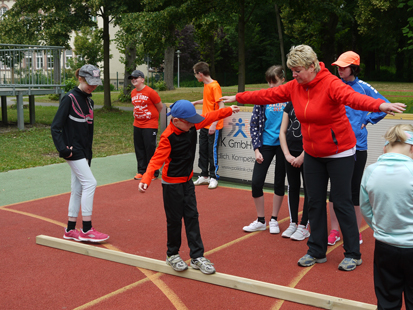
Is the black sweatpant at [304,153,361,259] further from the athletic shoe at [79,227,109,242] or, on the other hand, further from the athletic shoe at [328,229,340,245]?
the athletic shoe at [79,227,109,242]

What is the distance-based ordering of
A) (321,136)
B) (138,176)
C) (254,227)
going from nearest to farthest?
(321,136) → (254,227) → (138,176)

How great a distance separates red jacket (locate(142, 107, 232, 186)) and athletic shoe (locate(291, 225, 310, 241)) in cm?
187

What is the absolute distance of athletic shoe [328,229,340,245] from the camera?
18.0ft

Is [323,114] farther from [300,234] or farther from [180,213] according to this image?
[300,234]

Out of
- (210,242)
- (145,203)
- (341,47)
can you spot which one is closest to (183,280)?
(210,242)

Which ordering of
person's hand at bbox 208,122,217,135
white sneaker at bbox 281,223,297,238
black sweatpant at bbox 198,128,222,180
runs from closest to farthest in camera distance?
white sneaker at bbox 281,223,297,238, person's hand at bbox 208,122,217,135, black sweatpant at bbox 198,128,222,180

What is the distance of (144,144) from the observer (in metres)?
9.23

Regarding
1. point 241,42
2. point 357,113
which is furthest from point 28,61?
point 357,113

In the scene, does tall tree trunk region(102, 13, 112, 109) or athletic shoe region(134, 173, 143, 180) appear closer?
athletic shoe region(134, 173, 143, 180)

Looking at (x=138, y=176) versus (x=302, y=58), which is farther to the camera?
(x=138, y=176)

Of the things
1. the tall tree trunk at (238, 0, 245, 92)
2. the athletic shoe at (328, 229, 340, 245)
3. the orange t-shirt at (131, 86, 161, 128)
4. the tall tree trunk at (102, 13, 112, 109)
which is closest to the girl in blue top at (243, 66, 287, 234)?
the athletic shoe at (328, 229, 340, 245)

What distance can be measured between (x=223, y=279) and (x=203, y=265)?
10.4 inches

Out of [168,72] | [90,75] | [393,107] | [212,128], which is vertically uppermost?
[168,72]

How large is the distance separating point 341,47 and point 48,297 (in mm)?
51702
